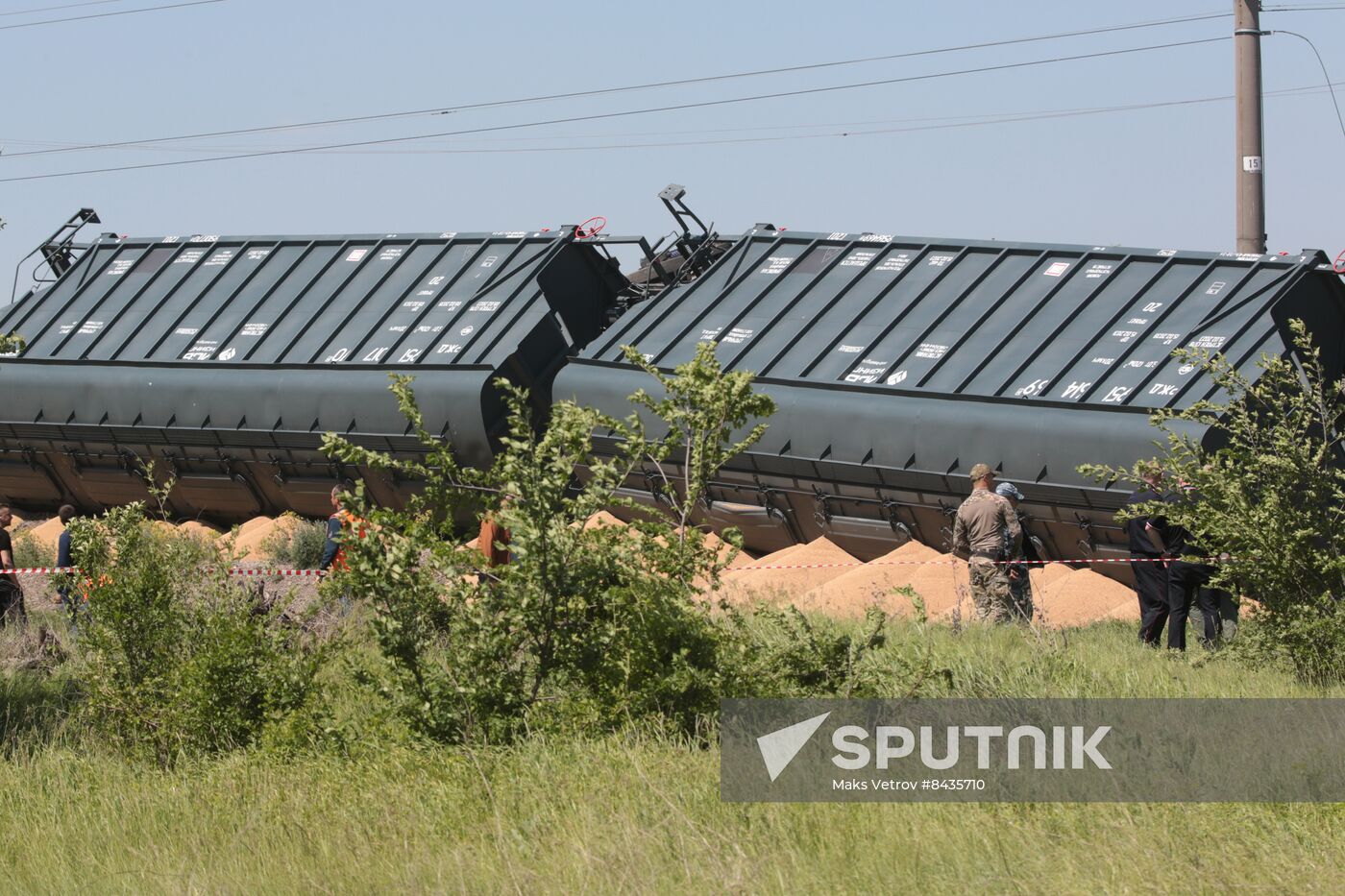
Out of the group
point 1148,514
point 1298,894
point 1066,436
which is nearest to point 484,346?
point 1066,436

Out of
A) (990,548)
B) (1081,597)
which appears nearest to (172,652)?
(990,548)

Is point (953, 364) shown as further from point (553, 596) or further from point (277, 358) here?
point (553, 596)

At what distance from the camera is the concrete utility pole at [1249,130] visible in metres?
17.8

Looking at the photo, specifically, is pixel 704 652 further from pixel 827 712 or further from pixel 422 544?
pixel 422 544

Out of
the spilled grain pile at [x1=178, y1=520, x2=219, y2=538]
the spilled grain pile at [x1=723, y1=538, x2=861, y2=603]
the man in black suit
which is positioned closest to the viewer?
the man in black suit

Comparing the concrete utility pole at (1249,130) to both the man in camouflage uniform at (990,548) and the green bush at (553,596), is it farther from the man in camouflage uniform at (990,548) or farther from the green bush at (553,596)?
the green bush at (553,596)

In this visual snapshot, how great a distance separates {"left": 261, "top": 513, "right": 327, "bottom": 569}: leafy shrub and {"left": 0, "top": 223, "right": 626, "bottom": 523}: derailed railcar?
70 centimetres

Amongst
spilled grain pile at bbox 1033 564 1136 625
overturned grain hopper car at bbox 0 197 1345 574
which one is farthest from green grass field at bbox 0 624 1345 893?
overturned grain hopper car at bbox 0 197 1345 574

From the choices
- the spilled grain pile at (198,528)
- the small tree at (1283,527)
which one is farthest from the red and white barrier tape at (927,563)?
the spilled grain pile at (198,528)

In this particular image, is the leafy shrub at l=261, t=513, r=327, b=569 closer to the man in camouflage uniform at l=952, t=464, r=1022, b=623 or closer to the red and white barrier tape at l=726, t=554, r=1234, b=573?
the red and white barrier tape at l=726, t=554, r=1234, b=573

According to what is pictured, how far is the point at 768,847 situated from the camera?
687cm

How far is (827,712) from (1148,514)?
3.53 metres

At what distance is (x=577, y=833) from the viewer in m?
7.09

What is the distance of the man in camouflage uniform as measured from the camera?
1262 centimetres
